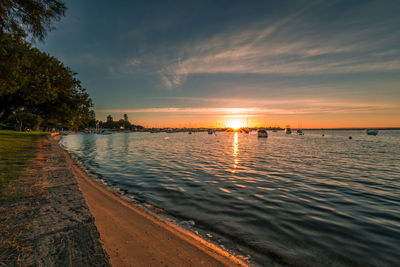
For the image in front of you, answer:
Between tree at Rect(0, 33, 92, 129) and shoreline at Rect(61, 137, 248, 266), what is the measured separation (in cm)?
1309

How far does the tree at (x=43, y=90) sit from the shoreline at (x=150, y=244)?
1309 centimetres

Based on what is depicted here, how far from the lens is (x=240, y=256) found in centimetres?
409

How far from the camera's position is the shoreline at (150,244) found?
3447 mm

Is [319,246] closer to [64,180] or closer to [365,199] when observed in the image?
[365,199]

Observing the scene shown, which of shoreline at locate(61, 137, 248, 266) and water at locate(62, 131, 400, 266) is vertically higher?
shoreline at locate(61, 137, 248, 266)

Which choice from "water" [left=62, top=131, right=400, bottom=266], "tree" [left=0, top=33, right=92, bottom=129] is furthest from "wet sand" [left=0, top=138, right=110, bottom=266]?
"tree" [left=0, top=33, right=92, bottom=129]

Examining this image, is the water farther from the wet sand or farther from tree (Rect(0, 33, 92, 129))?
tree (Rect(0, 33, 92, 129))

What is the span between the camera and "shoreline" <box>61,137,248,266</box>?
3447 mm

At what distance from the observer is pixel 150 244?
398cm

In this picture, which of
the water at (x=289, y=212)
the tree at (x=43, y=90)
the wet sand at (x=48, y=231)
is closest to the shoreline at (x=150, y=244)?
the wet sand at (x=48, y=231)

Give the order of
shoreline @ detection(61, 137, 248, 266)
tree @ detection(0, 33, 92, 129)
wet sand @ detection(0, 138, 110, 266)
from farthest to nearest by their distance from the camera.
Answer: tree @ detection(0, 33, 92, 129)
shoreline @ detection(61, 137, 248, 266)
wet sand @ detection(0, 138, 110, 266)

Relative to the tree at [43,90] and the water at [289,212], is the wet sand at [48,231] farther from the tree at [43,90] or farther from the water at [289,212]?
the tree at [43,90]

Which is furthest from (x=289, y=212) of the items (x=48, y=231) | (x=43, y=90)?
(x=43, y=90)

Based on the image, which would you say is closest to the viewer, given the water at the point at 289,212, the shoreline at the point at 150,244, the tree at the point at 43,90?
the shoreline at the point at 150,244
